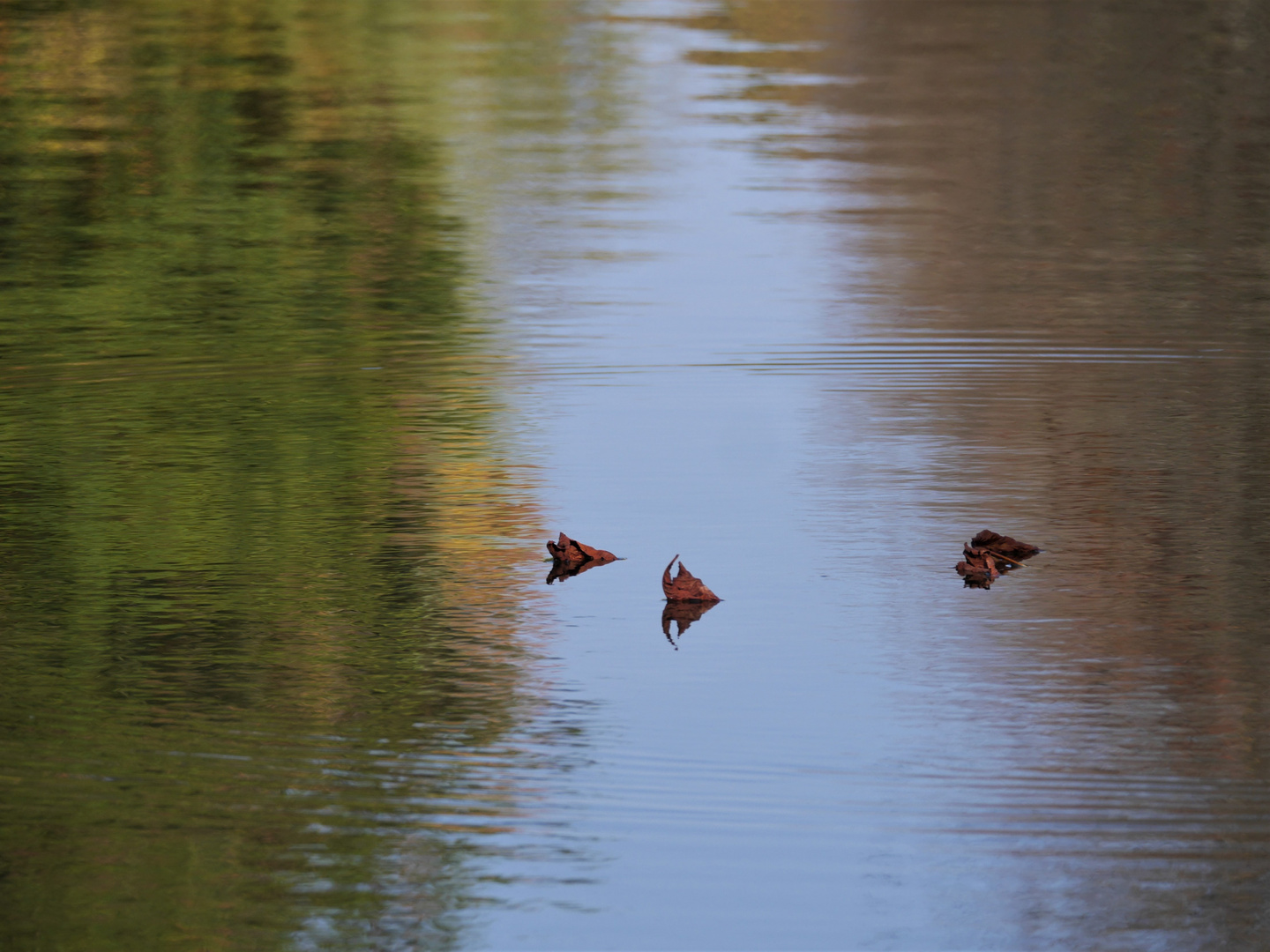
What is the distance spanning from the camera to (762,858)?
3.65 m

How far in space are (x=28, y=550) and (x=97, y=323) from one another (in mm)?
3044

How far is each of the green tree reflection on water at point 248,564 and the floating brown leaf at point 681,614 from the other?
1.16 feet

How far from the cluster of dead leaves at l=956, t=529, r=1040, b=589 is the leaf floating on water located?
96 cm

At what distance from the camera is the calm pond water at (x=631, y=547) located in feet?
11.8

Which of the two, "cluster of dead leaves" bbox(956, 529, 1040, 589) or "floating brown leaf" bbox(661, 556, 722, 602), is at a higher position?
"floating brown leaf" bbox(661, 556, 722, 602)

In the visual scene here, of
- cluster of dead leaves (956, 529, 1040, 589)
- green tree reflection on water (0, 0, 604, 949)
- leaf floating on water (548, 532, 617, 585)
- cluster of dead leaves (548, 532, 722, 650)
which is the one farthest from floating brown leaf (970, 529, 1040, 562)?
green tree reflection on water (0, 0, 604, 949)

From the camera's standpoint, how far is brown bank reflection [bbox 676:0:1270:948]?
3.84 m

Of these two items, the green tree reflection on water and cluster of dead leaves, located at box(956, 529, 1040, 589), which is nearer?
the green tree reflection on water

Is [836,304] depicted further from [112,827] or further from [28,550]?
[112,827]

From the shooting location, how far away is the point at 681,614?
4.99 metres

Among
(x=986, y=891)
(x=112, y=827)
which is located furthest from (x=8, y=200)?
(x=986, y=891)

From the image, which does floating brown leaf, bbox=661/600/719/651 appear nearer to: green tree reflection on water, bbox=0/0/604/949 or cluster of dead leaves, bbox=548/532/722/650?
cluster of dead leaves, bbox=548/532/722/650

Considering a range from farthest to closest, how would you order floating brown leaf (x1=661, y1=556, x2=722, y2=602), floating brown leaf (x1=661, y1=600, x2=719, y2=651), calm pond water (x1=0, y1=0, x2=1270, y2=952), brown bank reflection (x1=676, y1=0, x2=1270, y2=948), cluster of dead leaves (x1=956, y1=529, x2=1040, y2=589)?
1. cluster of dead leaves (x1=956, y1=529, x2=1040, y2=589)
2. floating brown leaf (x1=661, y1=556, x2=722, y2=602)
3. floating brown leaf (x1=661, y1=600, x2=719, y2=651)
4. brown bank reflection (x1=676, y1=0, x2=1270, y2=948)
5. calm pond water (x1=0, y1=0, x2=1270, y2=952)

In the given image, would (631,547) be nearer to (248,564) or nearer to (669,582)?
(669,582)
